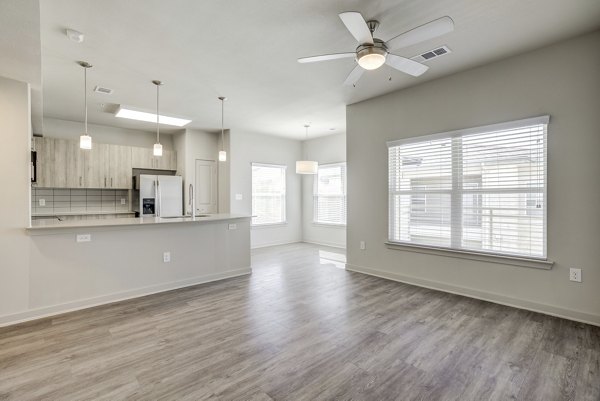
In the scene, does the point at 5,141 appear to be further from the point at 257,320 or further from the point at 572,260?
the point at 572,260

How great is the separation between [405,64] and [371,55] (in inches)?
20.6

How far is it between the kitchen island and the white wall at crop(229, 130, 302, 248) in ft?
7.61

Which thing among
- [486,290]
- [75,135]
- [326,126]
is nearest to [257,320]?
[486,290]

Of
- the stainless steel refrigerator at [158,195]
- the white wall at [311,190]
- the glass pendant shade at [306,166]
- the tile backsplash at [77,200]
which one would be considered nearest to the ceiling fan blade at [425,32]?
the glass pendant shade at [306,166]

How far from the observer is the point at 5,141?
303 cm

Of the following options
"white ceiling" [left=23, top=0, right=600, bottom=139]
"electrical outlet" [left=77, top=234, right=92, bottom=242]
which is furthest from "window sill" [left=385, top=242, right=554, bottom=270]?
"electrical outlet" [left=77, top=234, right=92, bottom=242]

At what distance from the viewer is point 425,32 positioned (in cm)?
228

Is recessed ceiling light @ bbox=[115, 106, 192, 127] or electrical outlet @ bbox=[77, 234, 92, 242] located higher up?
recessed ceiling light @ bbox=[115, 106, 192, 127]

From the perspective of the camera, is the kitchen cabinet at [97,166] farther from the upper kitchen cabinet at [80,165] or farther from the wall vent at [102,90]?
the wall vent at [102,90]

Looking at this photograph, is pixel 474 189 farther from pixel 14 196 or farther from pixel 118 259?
pixel 14 196

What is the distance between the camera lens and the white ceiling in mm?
2486

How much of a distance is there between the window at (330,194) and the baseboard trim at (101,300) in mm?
3503

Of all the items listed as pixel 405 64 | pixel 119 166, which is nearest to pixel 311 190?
pixel 119 166

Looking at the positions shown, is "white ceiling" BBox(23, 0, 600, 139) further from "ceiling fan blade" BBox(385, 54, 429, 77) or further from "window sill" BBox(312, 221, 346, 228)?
"window sill" BBox(312, 221, 346, 228)
